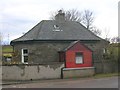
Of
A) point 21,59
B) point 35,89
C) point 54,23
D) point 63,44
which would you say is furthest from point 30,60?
point 35,89

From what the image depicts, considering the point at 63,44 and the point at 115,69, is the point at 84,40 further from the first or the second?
the point at 115,69

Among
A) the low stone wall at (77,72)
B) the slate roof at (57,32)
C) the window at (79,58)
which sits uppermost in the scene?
the slate roof at (57,32)

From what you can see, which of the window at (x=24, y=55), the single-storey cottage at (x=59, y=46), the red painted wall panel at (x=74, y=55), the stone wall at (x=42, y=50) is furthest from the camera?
the window at (x=24, y=55)

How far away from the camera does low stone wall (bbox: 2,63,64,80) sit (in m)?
28.6

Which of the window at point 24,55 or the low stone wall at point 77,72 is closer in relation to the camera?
the low stone wall at point 77,72

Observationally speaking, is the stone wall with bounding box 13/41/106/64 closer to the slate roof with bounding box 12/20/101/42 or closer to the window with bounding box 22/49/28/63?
the window with bounding box 22/49/28/63

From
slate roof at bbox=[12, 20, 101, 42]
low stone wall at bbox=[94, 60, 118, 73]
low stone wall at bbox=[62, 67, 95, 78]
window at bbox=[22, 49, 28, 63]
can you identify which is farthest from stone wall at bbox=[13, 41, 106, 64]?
low stone wall at bbox=[94, 60, 118, 73]

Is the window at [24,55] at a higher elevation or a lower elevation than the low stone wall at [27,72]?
higher

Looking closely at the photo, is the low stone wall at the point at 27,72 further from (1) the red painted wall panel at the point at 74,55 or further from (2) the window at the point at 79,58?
(2) the window at the point at 79,58

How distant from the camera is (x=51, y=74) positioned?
98.2 feet

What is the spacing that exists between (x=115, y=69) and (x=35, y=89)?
55.9 feet

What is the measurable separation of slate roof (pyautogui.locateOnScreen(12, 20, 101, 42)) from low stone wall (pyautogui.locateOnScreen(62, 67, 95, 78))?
15.5 ft

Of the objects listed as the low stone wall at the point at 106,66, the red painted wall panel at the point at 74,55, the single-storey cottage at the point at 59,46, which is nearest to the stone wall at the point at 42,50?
the single-storey cottage at the point at 59,46

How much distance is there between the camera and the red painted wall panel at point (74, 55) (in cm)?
3218
